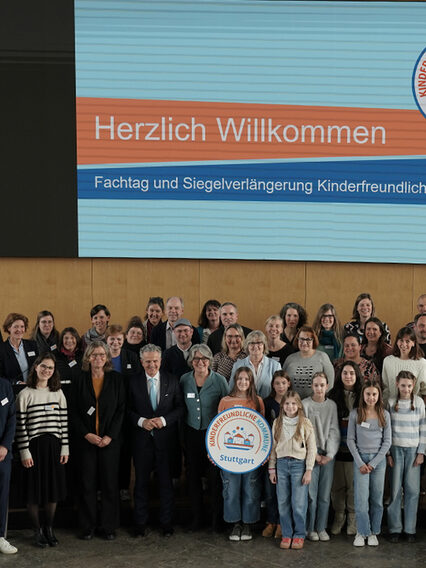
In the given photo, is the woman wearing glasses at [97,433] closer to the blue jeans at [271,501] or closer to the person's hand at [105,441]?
the person's hand at [105,441]

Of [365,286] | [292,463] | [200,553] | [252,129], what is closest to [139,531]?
[200,553]

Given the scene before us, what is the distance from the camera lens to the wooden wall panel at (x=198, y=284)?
27.9 feet

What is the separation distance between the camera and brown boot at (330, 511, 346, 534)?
20.0 feet

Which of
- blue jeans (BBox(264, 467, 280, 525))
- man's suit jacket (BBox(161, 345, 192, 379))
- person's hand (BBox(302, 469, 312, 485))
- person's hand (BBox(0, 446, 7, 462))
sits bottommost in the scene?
blue jeans (BBox(264, 467, 280, 525))

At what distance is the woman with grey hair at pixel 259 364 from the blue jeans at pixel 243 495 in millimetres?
669

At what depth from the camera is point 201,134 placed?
27.4ft

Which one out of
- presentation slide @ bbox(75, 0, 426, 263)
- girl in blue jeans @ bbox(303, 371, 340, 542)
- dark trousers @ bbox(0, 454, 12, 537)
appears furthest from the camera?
presentation slide @ bbox(75, 0, 426, 263)

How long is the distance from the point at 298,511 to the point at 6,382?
2479mm

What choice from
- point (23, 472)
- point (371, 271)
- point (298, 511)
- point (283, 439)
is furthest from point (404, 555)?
point (371, 271)

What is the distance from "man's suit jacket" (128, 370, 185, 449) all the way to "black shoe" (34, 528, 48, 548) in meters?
1.01

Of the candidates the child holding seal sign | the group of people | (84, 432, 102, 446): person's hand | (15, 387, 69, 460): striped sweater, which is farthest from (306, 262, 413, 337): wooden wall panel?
(15, 387, 69, 460): striped sweater

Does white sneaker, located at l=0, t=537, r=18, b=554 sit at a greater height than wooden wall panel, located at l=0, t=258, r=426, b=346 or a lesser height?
lesser

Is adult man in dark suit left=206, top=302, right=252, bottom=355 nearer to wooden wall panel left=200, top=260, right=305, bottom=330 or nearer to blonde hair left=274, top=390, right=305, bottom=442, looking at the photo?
blonde hair left=274, top=390, right=305, bottom=442

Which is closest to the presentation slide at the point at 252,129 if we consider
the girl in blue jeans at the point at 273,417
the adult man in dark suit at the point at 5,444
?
the girl in blue jeans at the point at 273,417
